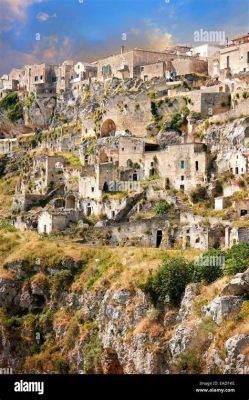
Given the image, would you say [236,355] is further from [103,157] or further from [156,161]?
[103,157]

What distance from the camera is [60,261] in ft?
156

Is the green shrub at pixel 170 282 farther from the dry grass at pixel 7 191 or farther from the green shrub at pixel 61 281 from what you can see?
the dry grass at pixel 7 191

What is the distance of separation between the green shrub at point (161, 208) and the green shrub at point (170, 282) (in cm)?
1080

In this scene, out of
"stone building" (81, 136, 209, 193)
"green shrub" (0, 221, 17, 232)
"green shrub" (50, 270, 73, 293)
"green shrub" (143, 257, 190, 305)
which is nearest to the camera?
"green shrub" (143, 257, 190, 305)

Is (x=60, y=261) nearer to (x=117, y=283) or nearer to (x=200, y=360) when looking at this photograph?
(x=117, y=283)

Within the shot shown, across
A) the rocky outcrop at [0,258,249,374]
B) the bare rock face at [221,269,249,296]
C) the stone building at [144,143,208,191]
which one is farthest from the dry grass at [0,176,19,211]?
the bare rock face at [221,269,249,296]

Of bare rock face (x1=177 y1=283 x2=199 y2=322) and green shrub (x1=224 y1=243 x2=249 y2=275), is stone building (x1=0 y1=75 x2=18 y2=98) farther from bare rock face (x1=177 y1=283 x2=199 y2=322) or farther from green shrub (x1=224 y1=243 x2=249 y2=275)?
bare rock face (x1=177 y1=283 x2=199 y2=322)

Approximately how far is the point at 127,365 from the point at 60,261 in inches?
408

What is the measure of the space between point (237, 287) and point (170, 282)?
15.7 ft

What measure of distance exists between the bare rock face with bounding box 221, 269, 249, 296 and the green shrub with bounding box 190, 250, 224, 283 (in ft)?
9.00

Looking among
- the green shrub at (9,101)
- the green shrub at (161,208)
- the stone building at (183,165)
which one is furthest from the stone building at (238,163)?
the green shrub at (9,101)

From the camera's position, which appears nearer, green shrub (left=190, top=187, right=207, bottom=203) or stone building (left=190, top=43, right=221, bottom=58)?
green shrub (left=190, top=187, right=207, bottom=203)

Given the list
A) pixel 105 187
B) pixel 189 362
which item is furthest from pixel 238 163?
pixel 189 362

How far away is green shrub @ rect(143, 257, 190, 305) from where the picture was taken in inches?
1563
